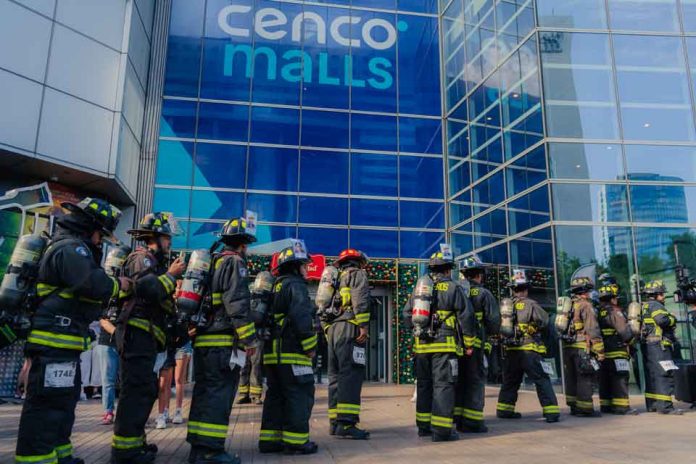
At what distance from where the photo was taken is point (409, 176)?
16703mm

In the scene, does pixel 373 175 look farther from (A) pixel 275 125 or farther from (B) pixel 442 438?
(B) pixel 442 438

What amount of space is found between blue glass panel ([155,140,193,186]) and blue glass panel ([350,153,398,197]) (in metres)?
4.98

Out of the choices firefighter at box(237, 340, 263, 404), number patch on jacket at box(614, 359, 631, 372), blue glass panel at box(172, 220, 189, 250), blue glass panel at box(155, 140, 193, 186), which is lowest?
firefighter at box(237, 340, 263, 404)

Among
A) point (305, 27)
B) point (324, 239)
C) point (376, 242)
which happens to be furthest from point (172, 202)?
point (305, 27)

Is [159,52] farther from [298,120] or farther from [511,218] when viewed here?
[511,218]

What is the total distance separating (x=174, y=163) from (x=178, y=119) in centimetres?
148

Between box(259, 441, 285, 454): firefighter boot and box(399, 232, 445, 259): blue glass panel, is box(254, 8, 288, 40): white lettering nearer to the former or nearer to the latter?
box(399, 232, 445, 259): blue glass panel

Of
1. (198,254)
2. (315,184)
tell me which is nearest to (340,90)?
(315,184)

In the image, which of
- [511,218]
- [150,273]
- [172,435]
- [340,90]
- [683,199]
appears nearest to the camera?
[150,273]

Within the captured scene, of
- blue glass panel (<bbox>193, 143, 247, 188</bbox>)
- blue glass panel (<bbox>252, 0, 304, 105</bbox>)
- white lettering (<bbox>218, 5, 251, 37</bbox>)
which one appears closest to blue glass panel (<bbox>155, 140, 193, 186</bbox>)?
blue glass panel (<bbox>193, 143, 247, 188</bbox>)

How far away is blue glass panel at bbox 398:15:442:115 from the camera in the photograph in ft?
57.4

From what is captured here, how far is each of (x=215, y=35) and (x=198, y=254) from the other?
1379 cm

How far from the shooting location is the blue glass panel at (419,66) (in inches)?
688

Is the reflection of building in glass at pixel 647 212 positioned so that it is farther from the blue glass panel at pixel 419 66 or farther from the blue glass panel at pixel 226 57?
the blue glass panel at pixel 226 57
